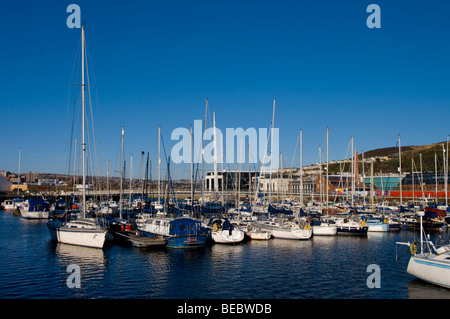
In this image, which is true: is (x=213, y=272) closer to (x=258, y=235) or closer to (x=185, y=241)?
(x=185, y=241)

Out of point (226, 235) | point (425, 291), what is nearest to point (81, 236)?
point (226, 235)

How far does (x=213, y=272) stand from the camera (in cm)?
2966

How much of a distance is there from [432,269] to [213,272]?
612 inches

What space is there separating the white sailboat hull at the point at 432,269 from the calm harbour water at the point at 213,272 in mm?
709

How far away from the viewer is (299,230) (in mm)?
47156

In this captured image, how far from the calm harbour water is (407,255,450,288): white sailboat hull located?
709 mm

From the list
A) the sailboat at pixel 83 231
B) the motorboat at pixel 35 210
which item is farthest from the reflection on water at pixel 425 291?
the motorboat at pixel 35 210
